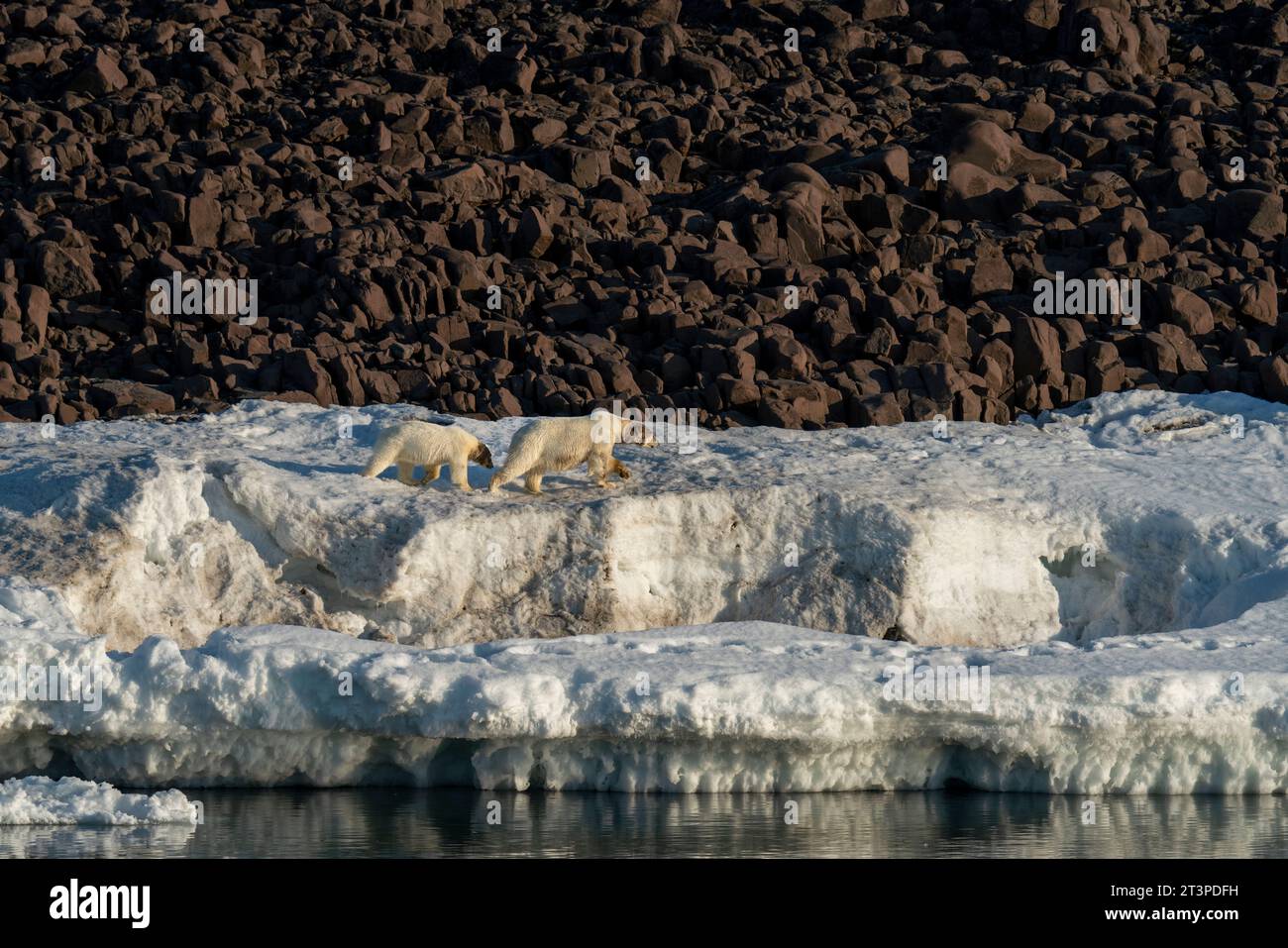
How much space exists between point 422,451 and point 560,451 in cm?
129

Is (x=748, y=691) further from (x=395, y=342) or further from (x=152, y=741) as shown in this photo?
(x=395, y=342)

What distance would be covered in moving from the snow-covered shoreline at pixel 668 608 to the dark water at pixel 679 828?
370 millimetres

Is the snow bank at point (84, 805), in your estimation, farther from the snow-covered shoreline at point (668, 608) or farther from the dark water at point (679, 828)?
the snow-covered shoreline at point (668, 608)

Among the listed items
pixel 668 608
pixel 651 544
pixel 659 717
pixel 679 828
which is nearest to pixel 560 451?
pixel 651 544

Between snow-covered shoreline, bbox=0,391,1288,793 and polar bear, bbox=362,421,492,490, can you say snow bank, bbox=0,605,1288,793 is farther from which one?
polar bear, bbox=362,421,492,490

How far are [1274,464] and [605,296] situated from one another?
10162mm

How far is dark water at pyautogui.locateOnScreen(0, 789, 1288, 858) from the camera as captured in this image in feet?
43.5

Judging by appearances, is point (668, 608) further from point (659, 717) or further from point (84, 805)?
point (84, 805)

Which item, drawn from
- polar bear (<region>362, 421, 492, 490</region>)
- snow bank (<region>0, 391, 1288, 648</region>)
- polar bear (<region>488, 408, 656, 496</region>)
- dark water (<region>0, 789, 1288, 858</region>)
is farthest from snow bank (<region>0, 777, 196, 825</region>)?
polar bear (<region>488, 408, 656, 496</region>)

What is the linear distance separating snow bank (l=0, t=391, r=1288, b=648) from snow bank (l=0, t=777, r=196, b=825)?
2.70m

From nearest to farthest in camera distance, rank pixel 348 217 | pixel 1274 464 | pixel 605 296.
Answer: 1. pixel 1274 464
2. pixel 605 296
3. pixel 348 217

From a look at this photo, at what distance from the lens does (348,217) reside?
3083cm

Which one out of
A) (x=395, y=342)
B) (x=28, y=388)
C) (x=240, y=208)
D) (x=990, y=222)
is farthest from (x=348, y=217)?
(x=990, y=222)

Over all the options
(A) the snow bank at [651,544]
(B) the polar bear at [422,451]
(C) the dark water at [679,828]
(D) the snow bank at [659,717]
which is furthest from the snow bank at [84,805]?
(B) the polar bear at [422,451]
